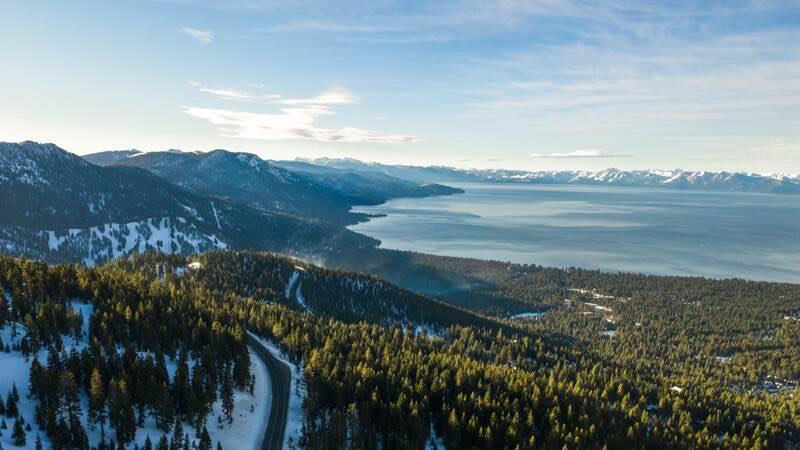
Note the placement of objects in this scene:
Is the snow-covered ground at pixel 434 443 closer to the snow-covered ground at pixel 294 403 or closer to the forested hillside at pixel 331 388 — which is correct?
the forested hillside at pixel 331 388

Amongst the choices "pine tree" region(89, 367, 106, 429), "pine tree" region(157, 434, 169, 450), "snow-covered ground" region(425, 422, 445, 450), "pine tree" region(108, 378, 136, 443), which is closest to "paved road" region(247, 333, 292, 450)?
"pine tree" region(157, 434, 169, 450)

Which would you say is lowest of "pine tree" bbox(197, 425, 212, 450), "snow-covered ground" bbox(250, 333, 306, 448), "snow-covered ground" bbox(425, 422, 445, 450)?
"snow-covered ground" bbox(425, 422, 445, 450)

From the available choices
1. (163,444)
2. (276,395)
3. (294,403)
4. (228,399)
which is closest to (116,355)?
Result: (228,399)

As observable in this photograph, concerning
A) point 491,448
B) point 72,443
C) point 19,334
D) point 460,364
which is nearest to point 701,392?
point 460,364

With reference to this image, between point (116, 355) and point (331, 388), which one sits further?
point (331, 388)

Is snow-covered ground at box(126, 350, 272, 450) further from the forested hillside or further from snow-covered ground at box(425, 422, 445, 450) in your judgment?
snow-covered ground at box(425, 422, 445, 450)

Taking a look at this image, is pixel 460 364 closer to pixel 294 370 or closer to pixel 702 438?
pixel 294 370

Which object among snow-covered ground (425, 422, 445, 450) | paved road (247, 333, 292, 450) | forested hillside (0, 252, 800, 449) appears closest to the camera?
forested hillside (0, 252, 800, 449)

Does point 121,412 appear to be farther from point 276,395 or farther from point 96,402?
point 276,395
